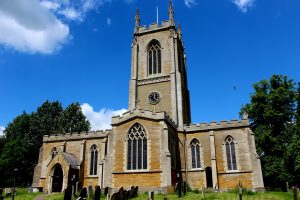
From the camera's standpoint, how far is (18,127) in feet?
168

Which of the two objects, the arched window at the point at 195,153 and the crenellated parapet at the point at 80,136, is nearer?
the arched window at the point at 195,153

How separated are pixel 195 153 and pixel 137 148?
752 cm

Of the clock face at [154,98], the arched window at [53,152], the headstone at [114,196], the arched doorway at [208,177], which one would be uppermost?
the clock face at [154,98]

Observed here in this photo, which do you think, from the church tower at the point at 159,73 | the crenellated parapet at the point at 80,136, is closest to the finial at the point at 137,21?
the church tower at the point at 159,73

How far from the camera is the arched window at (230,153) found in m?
27.7

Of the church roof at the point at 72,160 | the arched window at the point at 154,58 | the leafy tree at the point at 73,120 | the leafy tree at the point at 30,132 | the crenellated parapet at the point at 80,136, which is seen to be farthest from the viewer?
the leafy tree at the point at 73,120

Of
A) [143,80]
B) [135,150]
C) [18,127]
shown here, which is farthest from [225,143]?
[18,127]

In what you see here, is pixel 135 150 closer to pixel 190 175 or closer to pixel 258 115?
pixel 190 175

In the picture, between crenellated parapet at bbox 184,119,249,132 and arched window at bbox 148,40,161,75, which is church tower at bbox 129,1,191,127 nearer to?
arched window at bbox 148,40,161,75

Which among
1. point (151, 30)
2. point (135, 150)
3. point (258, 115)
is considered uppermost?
point (151, 30)

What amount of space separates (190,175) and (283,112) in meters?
13.7

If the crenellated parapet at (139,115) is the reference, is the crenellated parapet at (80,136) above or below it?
below

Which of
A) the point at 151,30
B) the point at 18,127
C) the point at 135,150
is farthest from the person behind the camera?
the point at 18,127

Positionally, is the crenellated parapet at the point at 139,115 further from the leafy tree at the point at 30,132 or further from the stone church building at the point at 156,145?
the leafy tree at the point at 30,132
